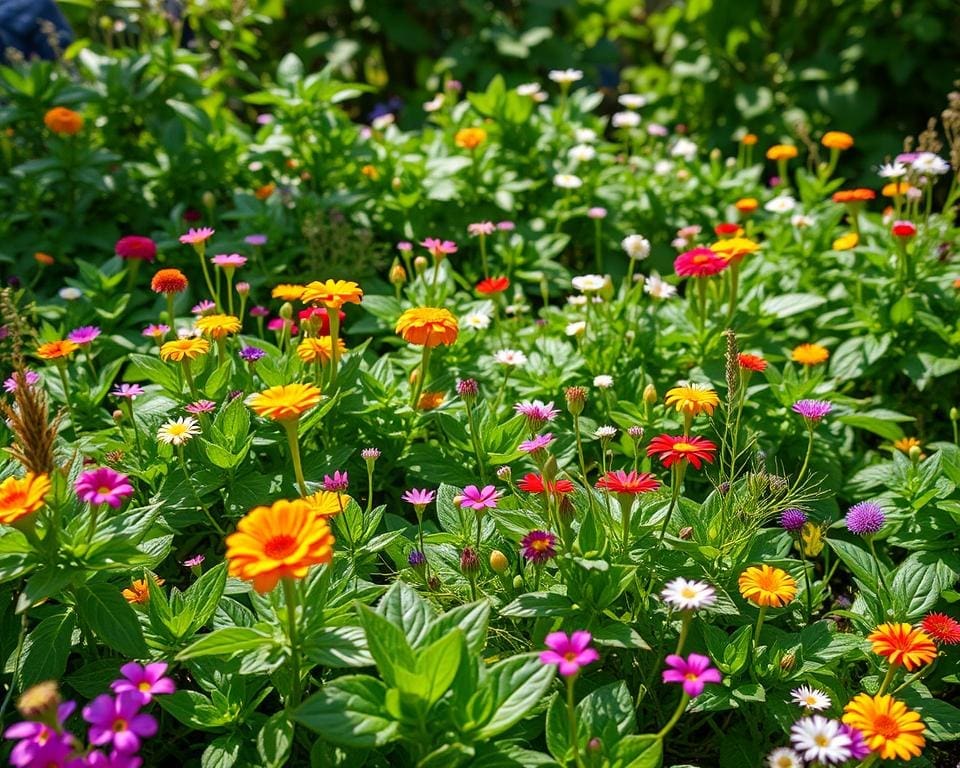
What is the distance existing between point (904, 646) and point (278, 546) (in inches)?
41.2

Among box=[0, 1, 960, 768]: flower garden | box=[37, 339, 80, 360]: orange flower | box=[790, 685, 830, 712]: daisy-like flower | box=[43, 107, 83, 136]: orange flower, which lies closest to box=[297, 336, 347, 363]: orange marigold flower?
box=[0, 1, 960, 768]: flower garden

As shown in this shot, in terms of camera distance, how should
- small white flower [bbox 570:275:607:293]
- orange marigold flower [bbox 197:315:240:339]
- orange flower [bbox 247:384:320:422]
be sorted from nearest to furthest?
1. orange flower [bbox 247:384:320:422]
2. orange marigold flower [bbox 197:315:240:339]
3. small white flower [bbox 570:275:607:293]

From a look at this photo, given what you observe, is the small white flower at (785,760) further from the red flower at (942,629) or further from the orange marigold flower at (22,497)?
the orange marigold flower at (22,497)

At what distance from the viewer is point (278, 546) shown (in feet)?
4.36

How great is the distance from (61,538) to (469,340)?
4.11ft

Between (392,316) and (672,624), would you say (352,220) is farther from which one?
(672,624)

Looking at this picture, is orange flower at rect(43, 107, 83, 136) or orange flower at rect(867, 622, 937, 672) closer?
orange flower at rect(867, 622, 937, 672)

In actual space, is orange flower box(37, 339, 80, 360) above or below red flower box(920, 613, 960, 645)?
above

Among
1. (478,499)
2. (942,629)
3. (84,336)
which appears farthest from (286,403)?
(942,629)

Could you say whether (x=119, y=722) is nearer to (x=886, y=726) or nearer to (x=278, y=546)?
(x=278, y=546)

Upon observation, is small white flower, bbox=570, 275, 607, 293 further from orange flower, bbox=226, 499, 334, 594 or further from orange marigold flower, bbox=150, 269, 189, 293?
orange flower, bbox=226, 499, 334, 594

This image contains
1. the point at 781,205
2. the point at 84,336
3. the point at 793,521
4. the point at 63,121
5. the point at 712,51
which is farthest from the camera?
the point at 712,51

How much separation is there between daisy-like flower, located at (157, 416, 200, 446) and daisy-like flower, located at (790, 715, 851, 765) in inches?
47.4

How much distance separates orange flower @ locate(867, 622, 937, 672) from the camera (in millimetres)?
1579
